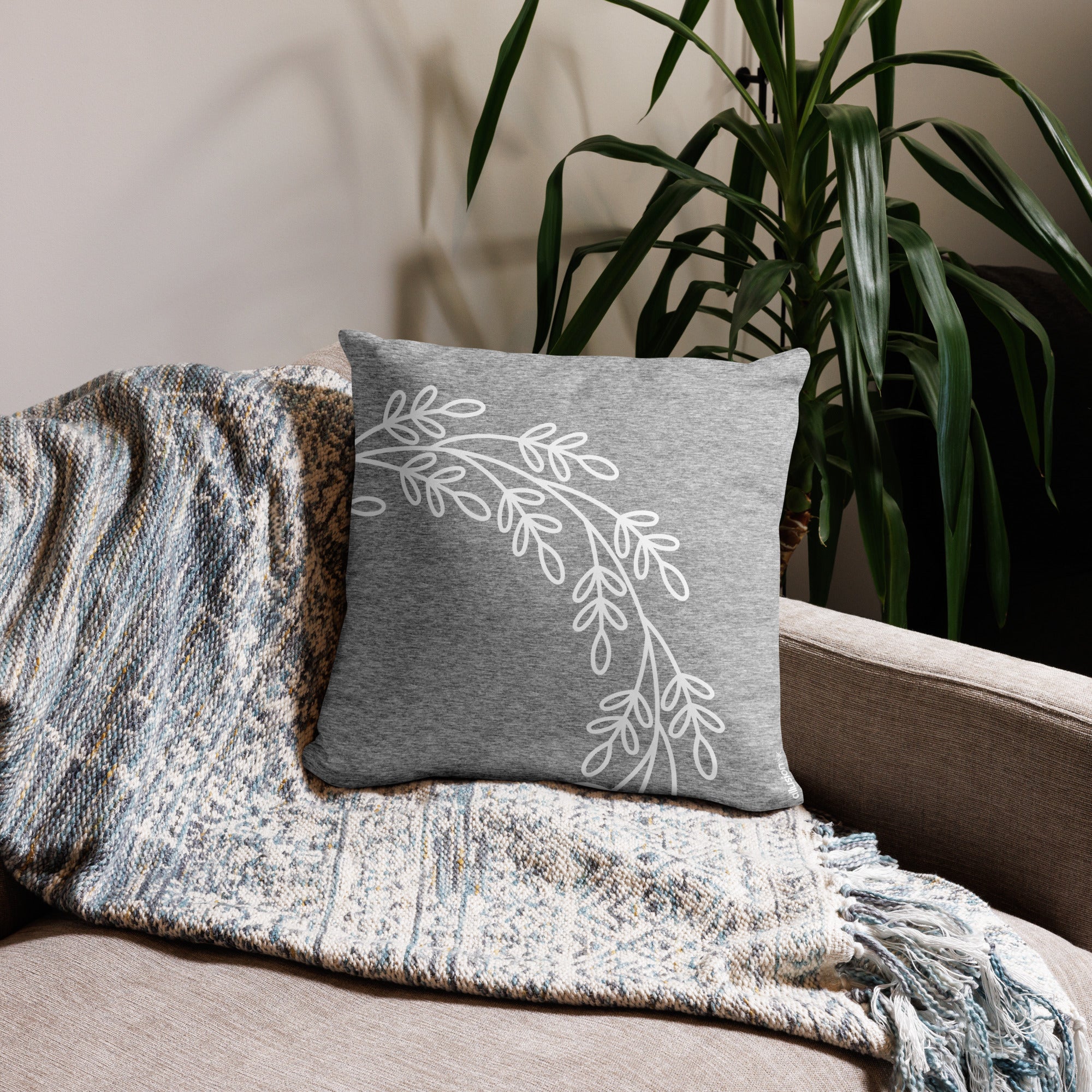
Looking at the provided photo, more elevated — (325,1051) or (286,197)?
(286,197)

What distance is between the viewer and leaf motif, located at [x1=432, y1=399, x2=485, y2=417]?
2.98 feet

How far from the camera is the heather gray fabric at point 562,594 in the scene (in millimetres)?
856

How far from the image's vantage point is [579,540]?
2.84 feet

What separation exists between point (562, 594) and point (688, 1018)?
1.17 feet

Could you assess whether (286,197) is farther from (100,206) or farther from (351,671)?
(351,671)

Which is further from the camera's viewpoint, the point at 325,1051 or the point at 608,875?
the point at 608,875

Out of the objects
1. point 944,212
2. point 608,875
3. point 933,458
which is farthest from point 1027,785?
point 944,212

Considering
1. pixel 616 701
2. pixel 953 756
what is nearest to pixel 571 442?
pixel 616 701

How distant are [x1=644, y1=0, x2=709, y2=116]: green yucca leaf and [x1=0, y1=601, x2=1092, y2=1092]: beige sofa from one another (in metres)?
0.91

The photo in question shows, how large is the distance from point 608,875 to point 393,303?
1009mm

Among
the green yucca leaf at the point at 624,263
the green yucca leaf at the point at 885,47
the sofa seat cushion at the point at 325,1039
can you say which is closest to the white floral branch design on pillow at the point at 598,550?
the sofa seat cushion at the point at 325,1039

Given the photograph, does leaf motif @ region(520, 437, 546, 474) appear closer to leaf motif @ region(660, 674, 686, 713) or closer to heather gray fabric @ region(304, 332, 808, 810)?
heather gray fabric @ region(304, 332, 808, 810)

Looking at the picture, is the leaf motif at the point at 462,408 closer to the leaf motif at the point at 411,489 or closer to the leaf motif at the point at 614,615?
the leaf motif at the point at 411,489

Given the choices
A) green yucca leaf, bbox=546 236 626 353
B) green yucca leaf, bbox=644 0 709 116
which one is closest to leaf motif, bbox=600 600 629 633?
green yucca leaf, bbox=546 236 626 353
